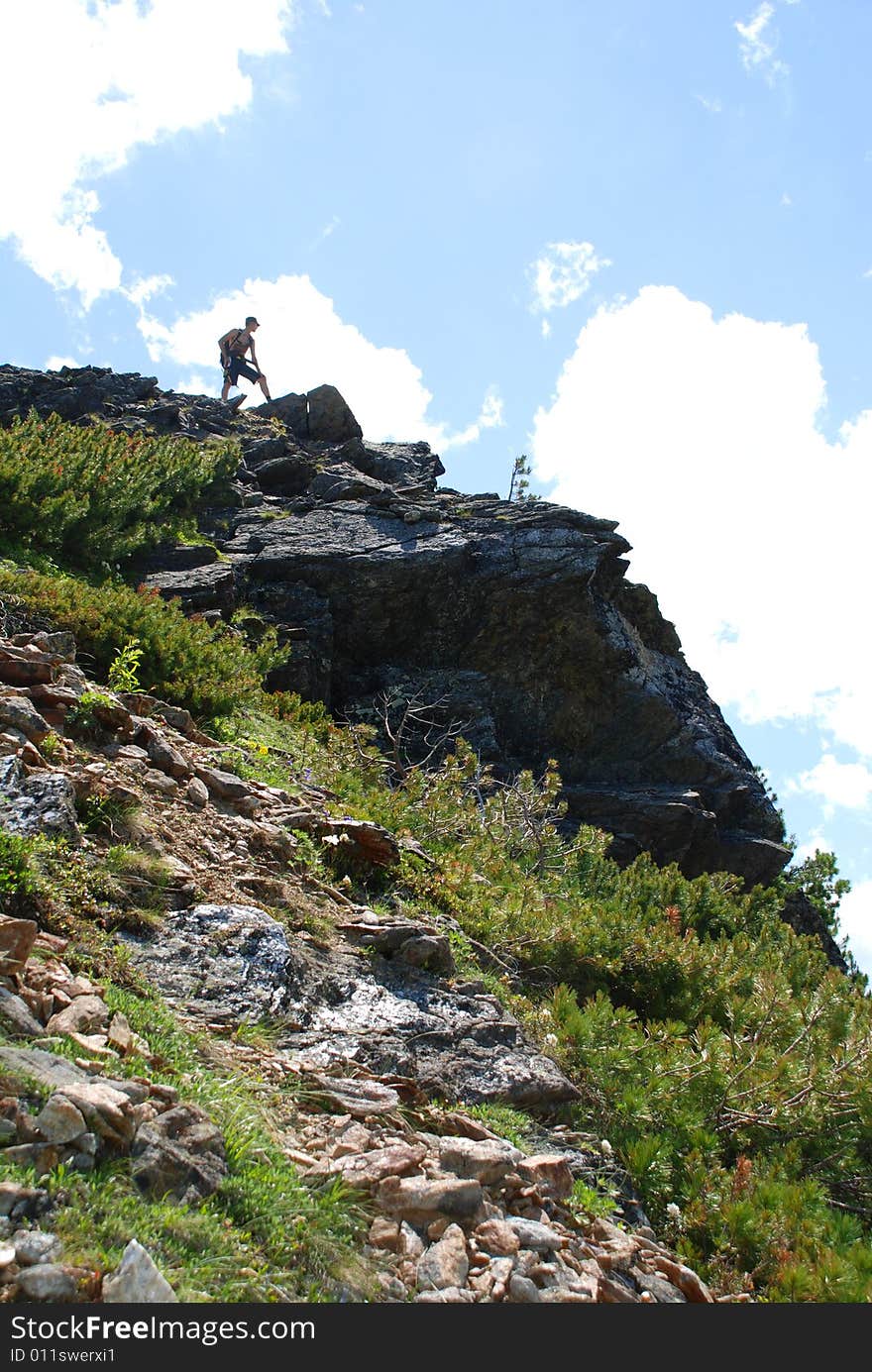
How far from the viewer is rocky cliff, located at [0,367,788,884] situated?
1600 cm

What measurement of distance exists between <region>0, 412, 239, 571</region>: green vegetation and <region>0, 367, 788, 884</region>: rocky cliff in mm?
944

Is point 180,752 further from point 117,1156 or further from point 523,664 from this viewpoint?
point 523,664

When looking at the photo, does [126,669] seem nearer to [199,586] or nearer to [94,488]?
[199,586]

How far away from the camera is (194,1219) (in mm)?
3121

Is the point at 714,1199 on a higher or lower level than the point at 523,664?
lower

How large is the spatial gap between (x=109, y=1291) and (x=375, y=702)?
43.8 feet

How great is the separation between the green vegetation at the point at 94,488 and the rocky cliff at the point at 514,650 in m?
0.94

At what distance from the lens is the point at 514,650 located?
1716 centimetres

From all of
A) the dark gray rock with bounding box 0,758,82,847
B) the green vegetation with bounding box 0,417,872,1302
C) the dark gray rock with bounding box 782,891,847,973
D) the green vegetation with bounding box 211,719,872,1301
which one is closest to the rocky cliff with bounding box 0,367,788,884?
the dark gray rock with bounding box 782,891,847,973

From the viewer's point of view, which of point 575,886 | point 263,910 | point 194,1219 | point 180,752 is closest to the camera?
point 194,1219

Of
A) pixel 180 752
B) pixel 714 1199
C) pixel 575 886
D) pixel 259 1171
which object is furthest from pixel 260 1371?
pixel 575 886

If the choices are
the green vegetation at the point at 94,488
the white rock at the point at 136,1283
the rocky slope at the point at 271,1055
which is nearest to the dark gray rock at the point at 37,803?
the rocky slope at the point at 271,1055

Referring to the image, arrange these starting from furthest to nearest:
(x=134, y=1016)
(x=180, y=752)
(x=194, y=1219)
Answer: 1. (x=180, y=752)
2. (x=134, y=1016)
3. (x=194, y=1219)

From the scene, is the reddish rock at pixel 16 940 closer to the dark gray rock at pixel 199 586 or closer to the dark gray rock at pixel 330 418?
the dark gray rock at pixel 199 586
